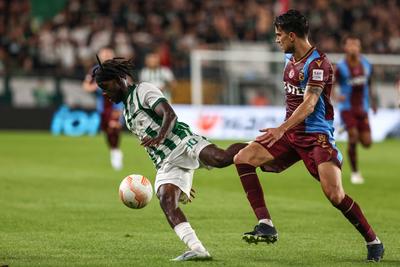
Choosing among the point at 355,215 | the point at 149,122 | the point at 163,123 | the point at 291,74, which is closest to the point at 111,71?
the point at 149,122

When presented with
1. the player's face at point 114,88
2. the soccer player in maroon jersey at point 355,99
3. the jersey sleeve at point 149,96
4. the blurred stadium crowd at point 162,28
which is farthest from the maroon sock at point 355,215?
the blurred stadium crowd at point 162,28

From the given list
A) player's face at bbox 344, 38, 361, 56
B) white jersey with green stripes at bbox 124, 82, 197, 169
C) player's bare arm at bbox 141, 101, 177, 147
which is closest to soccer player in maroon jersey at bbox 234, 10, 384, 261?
white jersey with green stripes at bbox 124, 82, 197, 169

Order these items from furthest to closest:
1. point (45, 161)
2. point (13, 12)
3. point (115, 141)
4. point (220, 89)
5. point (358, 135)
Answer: point (13, 12)
point (220, 89)
point (45, 161)
point (115, 141)
point (358, 135)

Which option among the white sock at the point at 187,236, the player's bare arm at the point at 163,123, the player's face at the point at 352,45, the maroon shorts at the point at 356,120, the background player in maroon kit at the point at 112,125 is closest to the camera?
the white sock at the point at 187,236

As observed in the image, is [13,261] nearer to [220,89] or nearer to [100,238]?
[100,238]

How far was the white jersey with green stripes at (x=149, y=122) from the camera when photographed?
8.80 metres

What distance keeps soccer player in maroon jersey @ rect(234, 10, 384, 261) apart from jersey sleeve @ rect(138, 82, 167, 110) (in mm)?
916

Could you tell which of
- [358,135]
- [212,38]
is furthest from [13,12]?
[358,135]

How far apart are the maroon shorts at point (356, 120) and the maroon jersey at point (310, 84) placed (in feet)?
25.6

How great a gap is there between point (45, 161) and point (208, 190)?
18.8 ft

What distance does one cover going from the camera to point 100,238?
33.2 feet

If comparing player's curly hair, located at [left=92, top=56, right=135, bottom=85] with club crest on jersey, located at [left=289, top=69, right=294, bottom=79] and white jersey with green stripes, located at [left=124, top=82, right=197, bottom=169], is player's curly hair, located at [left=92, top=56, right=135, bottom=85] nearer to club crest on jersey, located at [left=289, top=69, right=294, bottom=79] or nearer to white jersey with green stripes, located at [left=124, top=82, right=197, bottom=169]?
white jersey with green stripes, located at [left=124, top=82, right=197, bottom=169]

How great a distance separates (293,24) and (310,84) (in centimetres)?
58

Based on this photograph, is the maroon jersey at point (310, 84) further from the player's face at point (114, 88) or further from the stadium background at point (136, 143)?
the player's face at point (114, 88)
